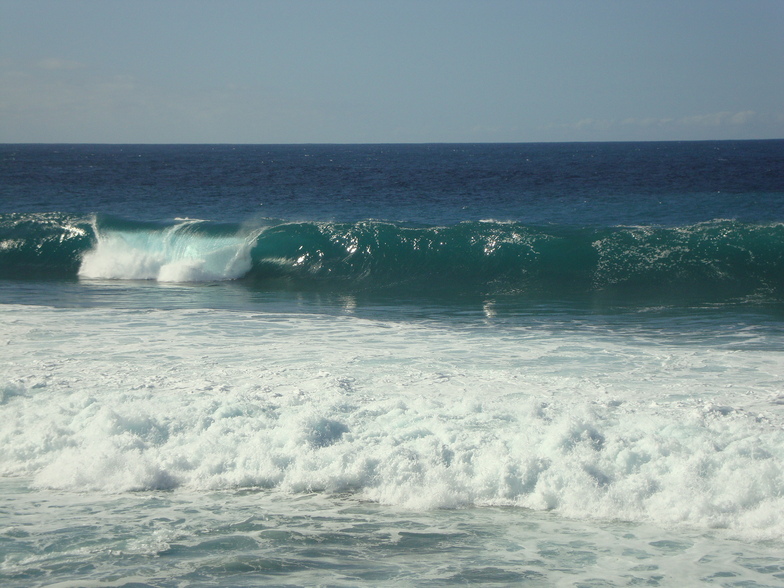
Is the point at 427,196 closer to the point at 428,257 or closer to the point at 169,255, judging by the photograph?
the point at 428,257

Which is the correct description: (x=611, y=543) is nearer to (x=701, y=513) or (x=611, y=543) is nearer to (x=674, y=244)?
(x=701, y=513)

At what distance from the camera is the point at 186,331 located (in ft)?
32.4

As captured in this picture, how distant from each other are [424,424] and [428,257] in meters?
10.7

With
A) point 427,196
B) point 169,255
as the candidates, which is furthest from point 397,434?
point 427,196

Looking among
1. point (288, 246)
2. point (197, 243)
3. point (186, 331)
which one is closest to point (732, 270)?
point (288, 246)

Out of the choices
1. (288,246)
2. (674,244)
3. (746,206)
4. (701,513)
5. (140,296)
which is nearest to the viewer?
(701,513)

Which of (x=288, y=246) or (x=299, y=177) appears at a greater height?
(x=299, y=177)

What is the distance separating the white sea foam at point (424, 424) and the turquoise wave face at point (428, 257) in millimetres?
6138

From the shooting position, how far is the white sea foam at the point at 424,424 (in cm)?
537

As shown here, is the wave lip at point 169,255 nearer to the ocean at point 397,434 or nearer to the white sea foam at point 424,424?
the ocean at point 397,434

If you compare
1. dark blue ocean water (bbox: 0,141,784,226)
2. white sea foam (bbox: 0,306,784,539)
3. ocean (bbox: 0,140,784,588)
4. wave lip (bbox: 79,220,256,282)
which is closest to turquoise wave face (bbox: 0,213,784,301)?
wave lip (bbox: 79,220,256,282)

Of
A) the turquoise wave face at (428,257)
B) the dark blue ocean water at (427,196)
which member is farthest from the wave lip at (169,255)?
the dark blue ocean water at (427,196)

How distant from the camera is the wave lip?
1681cm

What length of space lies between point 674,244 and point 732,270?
148 cm
